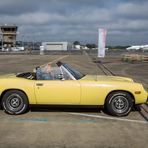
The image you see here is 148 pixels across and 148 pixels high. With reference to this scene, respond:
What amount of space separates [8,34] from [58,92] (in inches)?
5085

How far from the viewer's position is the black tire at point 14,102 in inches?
313

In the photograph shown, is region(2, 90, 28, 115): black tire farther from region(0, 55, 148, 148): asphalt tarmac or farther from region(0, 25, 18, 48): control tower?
region(0, 25, 18, 48): control tower

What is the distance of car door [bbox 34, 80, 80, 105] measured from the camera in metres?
7.88

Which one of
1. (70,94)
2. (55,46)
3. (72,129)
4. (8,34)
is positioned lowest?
(72,129)

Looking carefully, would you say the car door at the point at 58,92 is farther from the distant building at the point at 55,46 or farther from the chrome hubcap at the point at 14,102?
the distant building at the point at 55,46

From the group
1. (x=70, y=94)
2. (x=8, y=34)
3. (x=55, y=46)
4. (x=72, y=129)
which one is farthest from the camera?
(x=8, y=34)

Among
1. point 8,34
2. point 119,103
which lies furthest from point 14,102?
point 8,34

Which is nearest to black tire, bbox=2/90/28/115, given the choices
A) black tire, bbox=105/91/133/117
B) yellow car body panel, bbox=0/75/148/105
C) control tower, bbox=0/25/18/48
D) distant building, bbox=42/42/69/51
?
yellow car body panel, bbox=0/75/148/105

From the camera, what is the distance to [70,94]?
7871 mm

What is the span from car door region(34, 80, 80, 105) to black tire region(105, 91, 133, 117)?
2.56 feet

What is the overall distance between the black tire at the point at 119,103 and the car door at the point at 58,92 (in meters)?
0.78

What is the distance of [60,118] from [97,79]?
4.72ft

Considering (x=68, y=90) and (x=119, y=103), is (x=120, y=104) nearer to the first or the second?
(x=119, y=103)

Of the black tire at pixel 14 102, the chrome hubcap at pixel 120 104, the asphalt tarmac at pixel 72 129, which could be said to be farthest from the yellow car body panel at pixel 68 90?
the asphalt tarmac at pixel 72 129
